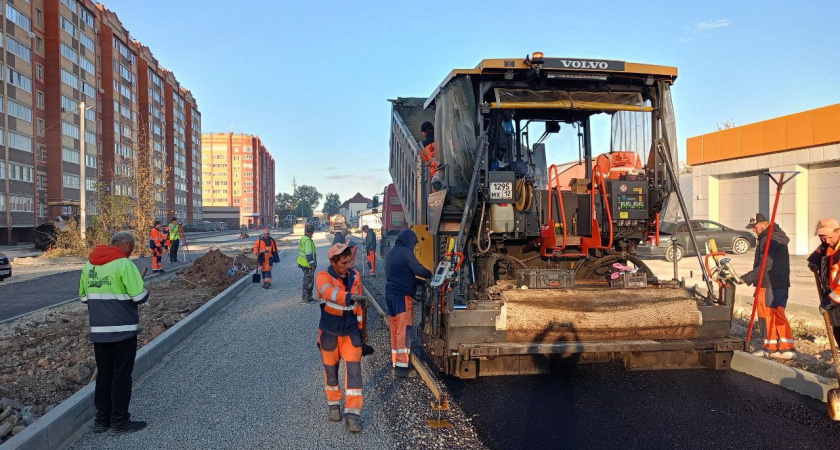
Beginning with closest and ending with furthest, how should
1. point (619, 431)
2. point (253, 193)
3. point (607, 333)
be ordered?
point (619, 431)
point (607, 333)
point (253, 193)

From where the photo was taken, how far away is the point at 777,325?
274 inches

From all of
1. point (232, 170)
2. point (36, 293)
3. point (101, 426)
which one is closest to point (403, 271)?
point (101, 426)

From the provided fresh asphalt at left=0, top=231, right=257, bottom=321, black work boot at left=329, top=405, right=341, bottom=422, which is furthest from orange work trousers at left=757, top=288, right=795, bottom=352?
fresh asphalt at left=0, top=231, right=257, bottom=321

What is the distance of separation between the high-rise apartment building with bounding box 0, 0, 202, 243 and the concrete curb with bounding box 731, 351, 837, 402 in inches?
1064

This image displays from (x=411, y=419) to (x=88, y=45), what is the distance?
61017 mm

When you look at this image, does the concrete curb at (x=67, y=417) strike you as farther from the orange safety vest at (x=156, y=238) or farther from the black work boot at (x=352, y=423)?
the orange safety vest at (x=156, y=238)

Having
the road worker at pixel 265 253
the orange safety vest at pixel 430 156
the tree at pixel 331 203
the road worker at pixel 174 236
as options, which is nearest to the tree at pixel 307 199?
the tree at pixel 331 203

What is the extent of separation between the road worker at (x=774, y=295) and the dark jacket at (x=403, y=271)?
3830 millimetres

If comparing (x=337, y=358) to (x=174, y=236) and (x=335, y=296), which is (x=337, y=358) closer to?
(x=335, y=296)

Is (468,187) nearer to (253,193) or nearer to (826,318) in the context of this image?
(826,318)

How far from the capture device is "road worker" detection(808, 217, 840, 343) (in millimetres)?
4992

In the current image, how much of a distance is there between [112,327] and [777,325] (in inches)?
271

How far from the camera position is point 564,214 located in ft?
22.6

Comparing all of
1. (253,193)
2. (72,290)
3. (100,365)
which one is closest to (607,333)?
(100,365)
